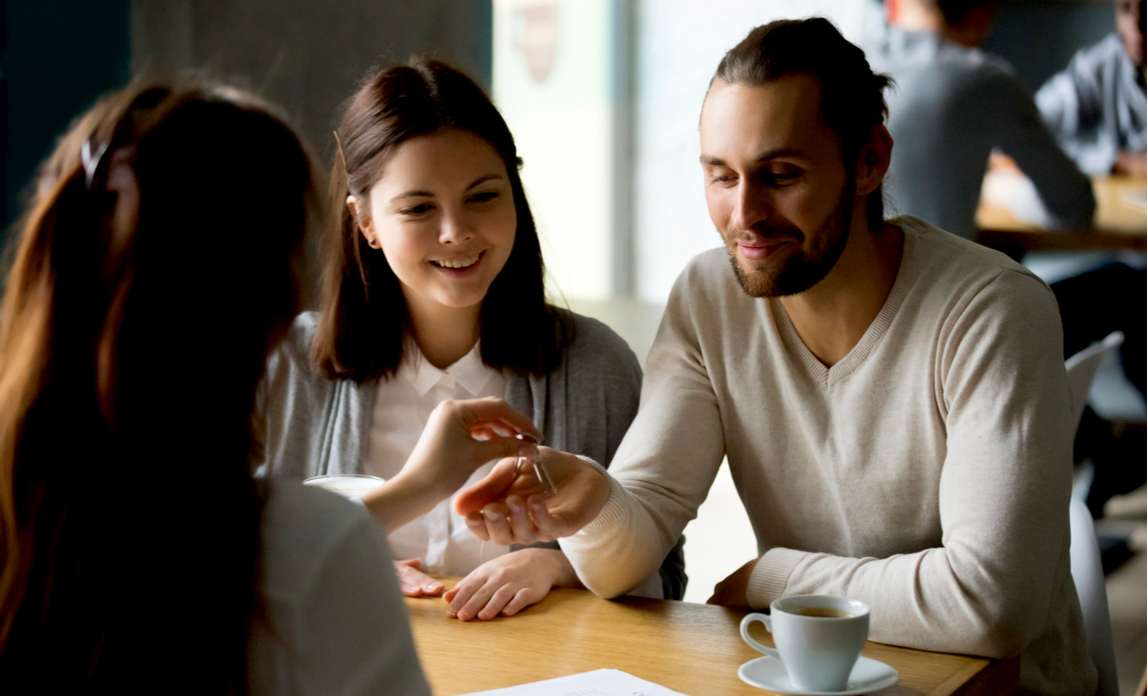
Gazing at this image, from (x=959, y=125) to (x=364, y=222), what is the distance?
1.95 metres

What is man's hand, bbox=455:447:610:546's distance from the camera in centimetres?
127

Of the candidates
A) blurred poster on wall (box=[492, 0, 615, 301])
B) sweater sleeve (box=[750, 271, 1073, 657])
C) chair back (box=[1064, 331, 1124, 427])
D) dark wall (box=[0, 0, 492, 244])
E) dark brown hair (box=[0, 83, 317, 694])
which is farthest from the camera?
blurred poster on wall (box=[492, 0, 615, 301])

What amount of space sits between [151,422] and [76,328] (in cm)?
7

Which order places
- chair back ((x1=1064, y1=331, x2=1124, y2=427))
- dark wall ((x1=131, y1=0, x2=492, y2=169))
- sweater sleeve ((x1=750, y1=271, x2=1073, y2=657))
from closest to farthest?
sweater sleeve ((x1=750, y1=271, x2=1073, y2=657)) → chair back ((x1=1064, y1=331, x2=1124, y2=427)) → dark wall ((x1=131, y1=0, x2=492, y2=169))

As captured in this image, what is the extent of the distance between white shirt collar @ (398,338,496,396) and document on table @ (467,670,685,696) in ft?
2.33

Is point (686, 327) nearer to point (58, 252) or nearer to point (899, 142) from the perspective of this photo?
point (58, 252)

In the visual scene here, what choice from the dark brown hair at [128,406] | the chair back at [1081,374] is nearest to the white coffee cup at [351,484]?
the dark brown hair at [128,406]

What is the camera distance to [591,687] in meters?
0.99

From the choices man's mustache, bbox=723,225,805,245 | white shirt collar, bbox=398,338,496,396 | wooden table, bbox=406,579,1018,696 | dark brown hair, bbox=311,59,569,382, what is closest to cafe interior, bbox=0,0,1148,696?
wooden table, bbox=406,579,1018,696

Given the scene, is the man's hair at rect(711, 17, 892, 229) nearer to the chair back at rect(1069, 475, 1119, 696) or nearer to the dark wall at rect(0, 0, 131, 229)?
the chair back at rect(1069, 475, 1119, 696)

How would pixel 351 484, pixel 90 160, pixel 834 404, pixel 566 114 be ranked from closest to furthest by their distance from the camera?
pixel 90 160 < pixel 351 484 < pixel 834 404 < pixel 566 114

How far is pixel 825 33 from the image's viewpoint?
4.59 ft

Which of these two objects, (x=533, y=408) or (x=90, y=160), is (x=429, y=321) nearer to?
(x=533, y=408)

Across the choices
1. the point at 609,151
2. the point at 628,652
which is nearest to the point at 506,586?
the point at 628,652
